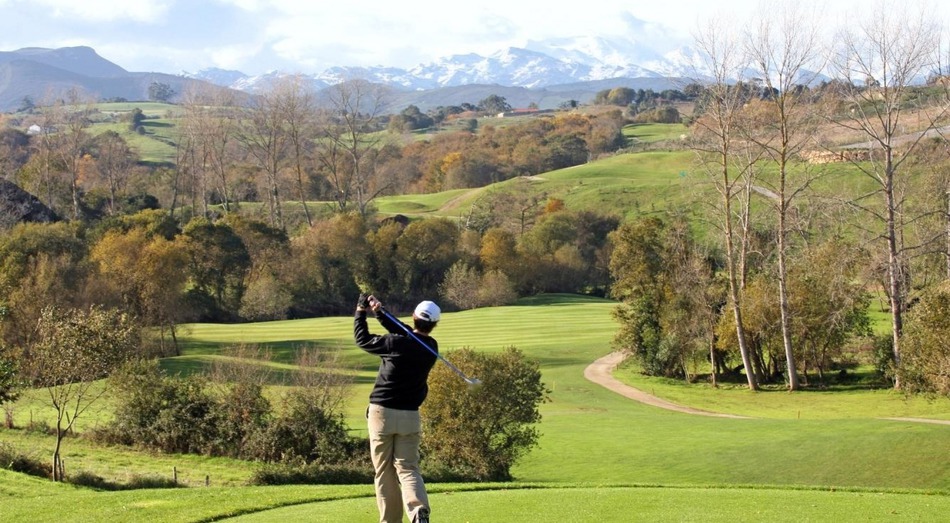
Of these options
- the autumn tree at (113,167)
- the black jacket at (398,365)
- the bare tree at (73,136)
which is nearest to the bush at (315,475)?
the black jacket at (398,365)

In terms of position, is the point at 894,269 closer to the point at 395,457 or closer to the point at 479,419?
the point at 479,419

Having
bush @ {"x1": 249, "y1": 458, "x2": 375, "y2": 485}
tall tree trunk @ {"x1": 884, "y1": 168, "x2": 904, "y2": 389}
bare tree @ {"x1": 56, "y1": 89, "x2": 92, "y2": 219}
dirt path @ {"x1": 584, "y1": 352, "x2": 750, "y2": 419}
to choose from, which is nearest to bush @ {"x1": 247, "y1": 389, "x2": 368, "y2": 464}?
bush @ {"x1": 249, "y1": 458, "x2": 375, "y2": 485}

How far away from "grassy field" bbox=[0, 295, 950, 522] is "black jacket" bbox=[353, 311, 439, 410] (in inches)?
113

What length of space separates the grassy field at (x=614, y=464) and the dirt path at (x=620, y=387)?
0.92 meters

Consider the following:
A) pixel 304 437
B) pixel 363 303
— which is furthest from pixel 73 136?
pixel 363 303

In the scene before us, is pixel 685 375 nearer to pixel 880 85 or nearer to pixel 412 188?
pixel 880 85

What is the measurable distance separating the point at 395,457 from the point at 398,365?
0.98 meters

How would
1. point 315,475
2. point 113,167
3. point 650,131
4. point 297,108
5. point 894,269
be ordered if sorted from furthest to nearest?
point 650,131, point 113,167, point 297,108, point 894,269, point 315,475

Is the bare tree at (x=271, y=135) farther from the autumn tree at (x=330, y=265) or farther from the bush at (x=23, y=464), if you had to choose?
the bush at (x=23, y=464)

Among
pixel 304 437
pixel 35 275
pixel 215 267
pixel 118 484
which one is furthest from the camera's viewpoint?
pixel 215 267

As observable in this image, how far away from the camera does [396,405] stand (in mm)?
9414

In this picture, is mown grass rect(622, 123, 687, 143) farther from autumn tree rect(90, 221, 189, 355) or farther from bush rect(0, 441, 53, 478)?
bush rect(0, 441, 53, 478)

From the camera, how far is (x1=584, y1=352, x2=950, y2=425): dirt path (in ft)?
133

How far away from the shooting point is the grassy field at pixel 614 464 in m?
12.6
